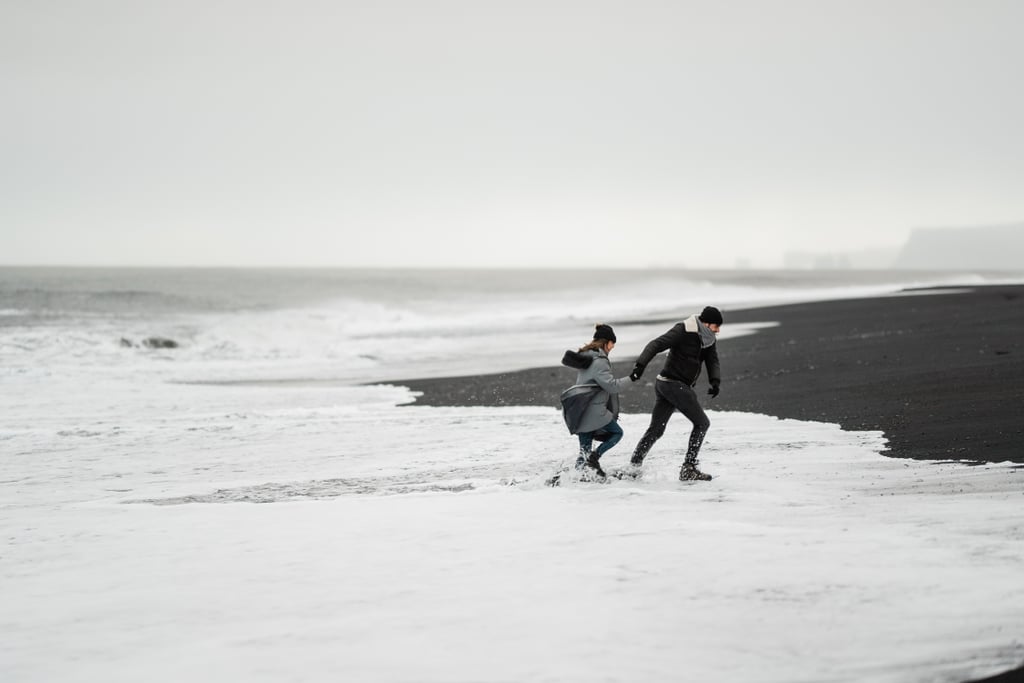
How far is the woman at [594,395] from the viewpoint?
825 cm

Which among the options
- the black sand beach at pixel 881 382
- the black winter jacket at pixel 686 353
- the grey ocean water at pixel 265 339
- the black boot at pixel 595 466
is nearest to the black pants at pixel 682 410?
the black winter jacket at pixel 686 353

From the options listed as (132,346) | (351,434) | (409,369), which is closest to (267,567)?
(351,434)

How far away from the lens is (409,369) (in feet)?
69.3

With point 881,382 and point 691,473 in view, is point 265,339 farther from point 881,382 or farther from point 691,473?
point 691,473

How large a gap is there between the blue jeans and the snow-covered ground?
0.44 m

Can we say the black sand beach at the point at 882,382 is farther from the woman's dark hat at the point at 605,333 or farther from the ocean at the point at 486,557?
the woman's dark hat at the point at 605,333

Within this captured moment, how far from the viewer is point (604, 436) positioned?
8539mm

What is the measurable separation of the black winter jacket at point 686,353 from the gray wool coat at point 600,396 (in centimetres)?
44

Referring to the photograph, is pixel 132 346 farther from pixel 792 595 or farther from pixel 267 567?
pixel 792 595

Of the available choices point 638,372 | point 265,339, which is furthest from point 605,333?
point 265,339

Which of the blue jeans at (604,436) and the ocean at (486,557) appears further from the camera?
the blue jeans at (604,436)

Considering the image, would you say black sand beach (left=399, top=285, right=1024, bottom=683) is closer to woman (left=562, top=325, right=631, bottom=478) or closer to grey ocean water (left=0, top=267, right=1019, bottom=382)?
woman (left=562, top=325, right=631, bottom=478)

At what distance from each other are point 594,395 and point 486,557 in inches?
102

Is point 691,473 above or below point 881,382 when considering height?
below
